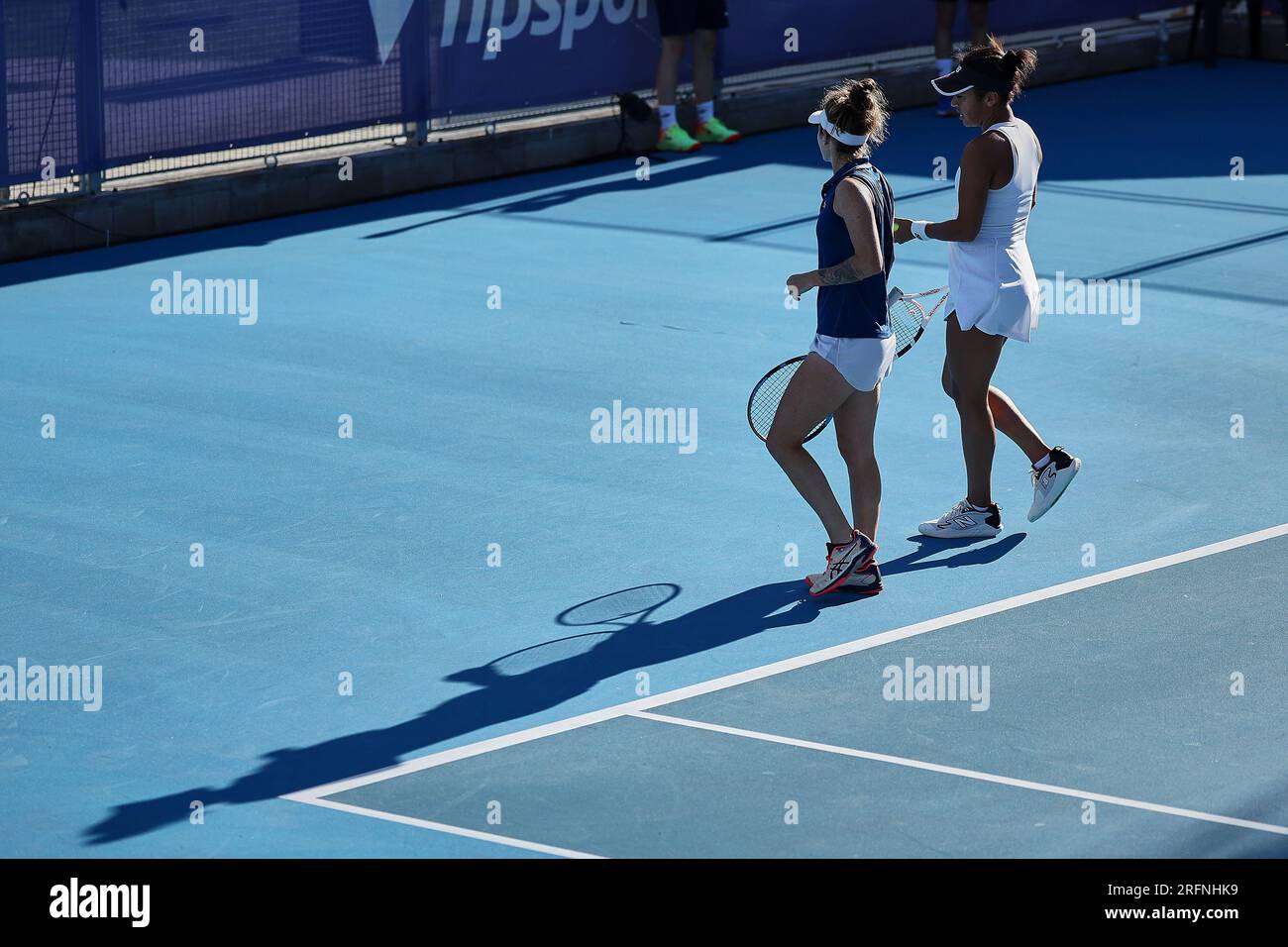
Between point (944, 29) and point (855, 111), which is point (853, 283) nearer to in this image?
point (855, 111)

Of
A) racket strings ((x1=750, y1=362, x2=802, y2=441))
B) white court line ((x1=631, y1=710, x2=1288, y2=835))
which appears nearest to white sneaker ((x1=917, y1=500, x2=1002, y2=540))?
racket strings ((x1=750, y1=362, x2=802, y2=441))

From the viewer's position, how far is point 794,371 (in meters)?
8.81

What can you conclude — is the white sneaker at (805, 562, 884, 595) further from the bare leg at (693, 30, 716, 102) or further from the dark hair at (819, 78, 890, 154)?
the bare leg at (693, 30, 716, 102)

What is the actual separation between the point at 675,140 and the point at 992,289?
35.1 feet

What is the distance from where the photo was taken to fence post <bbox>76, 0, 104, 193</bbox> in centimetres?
1527

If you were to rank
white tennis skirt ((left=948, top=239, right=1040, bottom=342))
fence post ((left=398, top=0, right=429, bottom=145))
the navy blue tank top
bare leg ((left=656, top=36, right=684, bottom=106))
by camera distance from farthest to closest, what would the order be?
bare leg ((left=656, top=36, right=684, bottom=106))
fence post ((left=398, top=0, right=429, bottom=145))
white tennis skirt ((left=948, top=239, right=1040, bottom=342))
the navy blue tank top

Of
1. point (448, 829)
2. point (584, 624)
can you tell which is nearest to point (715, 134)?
point (584, 624)

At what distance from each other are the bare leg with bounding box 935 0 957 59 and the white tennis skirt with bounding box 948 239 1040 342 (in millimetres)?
12696

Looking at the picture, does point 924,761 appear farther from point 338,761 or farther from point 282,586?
point 282,586

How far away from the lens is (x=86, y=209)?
1555cm

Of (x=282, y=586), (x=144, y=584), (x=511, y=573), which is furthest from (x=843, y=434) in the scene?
(x=144, y=584)
